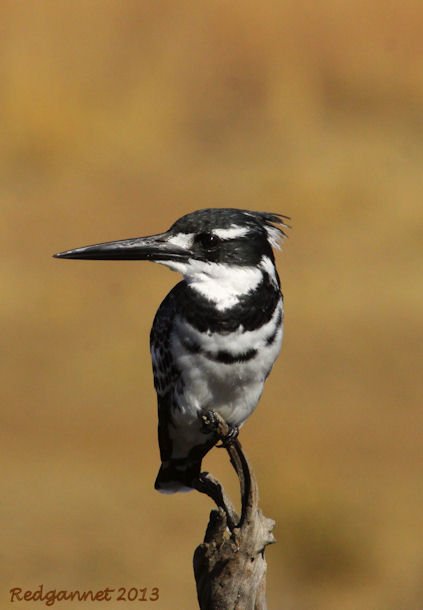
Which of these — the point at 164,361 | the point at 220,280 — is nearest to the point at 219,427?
the point at 164,361

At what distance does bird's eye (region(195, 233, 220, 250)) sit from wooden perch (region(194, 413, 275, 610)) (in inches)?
22.3

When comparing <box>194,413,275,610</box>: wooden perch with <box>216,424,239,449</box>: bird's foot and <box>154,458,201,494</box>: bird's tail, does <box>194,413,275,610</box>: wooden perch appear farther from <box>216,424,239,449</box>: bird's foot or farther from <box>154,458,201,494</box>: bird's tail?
<box>154,458,201,494</box>: bird's tail

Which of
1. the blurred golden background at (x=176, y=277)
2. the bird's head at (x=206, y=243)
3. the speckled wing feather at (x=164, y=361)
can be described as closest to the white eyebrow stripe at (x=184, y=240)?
the bird's head at (x=206, y=243)

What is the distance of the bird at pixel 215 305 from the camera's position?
3.66m

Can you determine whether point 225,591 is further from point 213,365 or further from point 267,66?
point 267,66

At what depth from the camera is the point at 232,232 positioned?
3658 mm

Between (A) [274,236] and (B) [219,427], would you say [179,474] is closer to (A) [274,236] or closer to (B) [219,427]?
(B) [219,427]

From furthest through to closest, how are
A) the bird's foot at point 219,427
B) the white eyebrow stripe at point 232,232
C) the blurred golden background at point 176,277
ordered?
the blurred golden background at point 176,277 → the bird's foot at point 219,427 → the white eyebrow stripe at point 232,232

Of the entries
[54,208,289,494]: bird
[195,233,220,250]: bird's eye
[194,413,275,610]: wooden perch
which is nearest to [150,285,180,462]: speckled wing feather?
[54,208,289,494]: bird

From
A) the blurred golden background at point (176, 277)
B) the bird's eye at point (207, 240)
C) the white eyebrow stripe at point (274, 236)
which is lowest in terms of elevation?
the bird's eye at point (207, 240)

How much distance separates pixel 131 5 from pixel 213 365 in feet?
38.2

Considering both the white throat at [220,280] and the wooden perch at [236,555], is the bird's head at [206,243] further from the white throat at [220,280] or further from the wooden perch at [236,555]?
the wooden perch at [236,555]

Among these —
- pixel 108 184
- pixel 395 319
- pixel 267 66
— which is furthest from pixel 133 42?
pixel 395 319

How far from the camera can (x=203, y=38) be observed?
14.5 m
